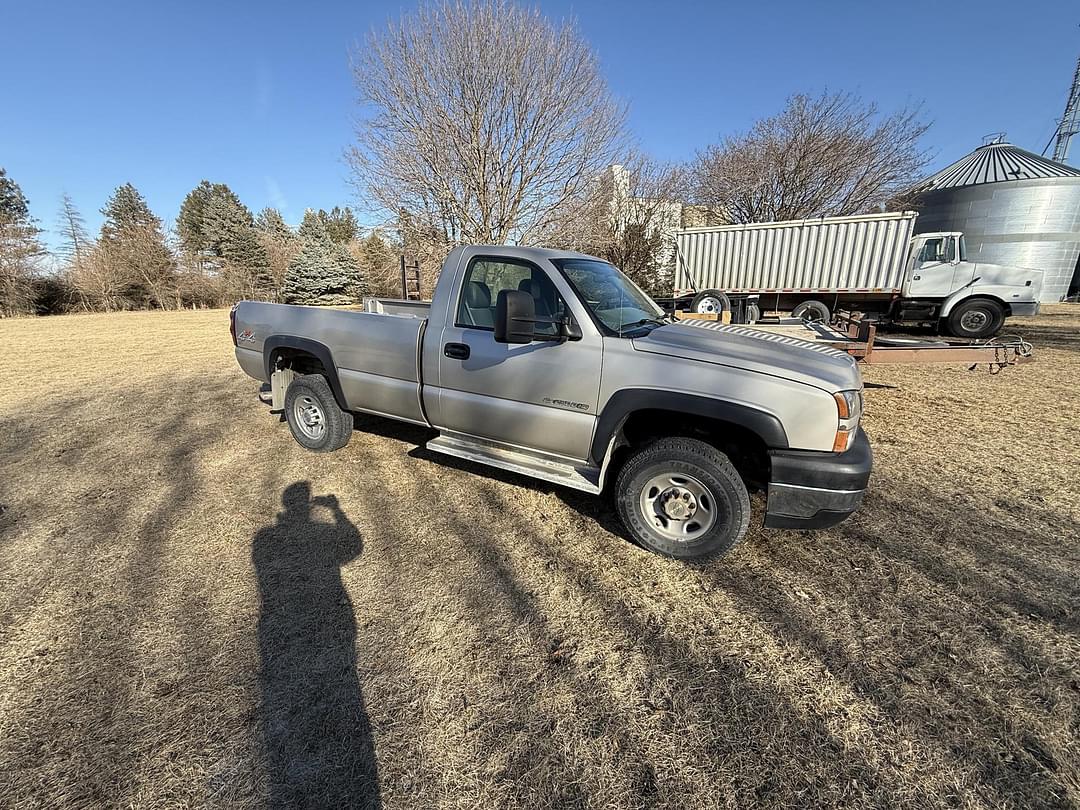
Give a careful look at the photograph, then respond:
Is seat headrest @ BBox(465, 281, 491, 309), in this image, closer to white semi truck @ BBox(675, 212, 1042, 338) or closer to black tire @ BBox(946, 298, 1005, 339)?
white semi truck @ BBox(675, 212, 1042, 338)

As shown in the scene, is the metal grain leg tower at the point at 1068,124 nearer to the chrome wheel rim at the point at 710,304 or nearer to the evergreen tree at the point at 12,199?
the chrome wheel rim at the point at 710,304

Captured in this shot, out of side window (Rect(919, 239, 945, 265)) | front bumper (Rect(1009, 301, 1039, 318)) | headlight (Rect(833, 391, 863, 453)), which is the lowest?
headlight (Rect(833, 391, 863, 453))

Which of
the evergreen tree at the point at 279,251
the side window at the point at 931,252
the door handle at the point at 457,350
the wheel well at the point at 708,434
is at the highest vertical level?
the evergreen tree at the point at 279,251

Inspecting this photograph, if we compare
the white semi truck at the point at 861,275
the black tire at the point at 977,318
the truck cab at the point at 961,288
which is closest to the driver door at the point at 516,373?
the white semi truck at the point at 861,275

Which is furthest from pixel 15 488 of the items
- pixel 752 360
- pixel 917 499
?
pixel 917 499

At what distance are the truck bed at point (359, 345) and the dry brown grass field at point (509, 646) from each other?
735mm

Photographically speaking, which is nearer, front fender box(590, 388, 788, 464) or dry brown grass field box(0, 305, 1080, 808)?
dry brown grass field box(0, 305, 1080, 808)

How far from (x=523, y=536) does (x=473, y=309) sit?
5.68 feet

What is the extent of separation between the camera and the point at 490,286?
3574mm

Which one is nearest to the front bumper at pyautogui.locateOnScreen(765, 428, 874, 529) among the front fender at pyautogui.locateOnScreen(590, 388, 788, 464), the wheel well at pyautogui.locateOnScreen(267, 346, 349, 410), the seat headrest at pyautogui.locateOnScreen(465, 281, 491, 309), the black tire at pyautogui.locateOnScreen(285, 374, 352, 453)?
the front fender at pyautogui.locateOnScreen(590, 388, 788, 464)

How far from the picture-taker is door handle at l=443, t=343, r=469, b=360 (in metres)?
3.43

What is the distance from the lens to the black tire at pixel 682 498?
2734 millimetres

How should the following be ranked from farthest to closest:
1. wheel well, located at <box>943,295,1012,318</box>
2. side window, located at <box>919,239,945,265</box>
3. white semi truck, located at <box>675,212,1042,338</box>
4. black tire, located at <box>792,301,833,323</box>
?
black tire, located at <box>792,301,833,323</box>, side window, located at <box>919,239,945,265</box>, white semi truck, located at <box>675,212,1042,338</box>, wheel well, located at <box>943,295,1012,318</box>

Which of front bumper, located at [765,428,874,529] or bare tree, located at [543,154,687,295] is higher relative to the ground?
bare tree, located at [543,154,687,295]
